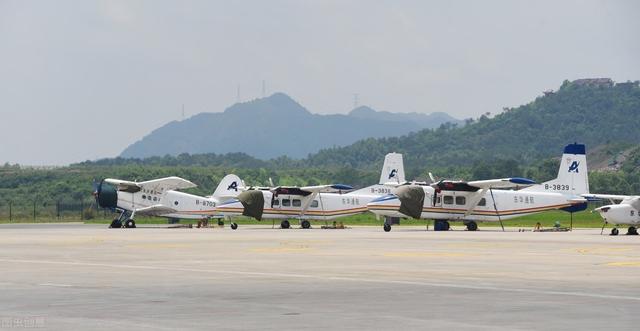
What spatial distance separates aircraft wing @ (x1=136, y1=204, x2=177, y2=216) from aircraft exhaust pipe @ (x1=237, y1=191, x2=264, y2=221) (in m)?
4.64

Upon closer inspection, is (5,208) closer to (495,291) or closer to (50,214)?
(50,214)

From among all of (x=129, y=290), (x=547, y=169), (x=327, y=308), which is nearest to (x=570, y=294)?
(x=327, y=308)

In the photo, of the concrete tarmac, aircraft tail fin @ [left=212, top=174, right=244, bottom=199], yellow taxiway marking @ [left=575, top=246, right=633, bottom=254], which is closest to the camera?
the concrete tarmac

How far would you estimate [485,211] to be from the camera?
6969 centimetres

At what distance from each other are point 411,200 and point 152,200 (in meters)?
17.4

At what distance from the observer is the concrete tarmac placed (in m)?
17.8

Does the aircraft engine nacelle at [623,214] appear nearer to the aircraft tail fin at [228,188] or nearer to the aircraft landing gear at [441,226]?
the aircraft landing gear at [441,226]

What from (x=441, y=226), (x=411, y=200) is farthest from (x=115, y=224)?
(x=441, y=226)

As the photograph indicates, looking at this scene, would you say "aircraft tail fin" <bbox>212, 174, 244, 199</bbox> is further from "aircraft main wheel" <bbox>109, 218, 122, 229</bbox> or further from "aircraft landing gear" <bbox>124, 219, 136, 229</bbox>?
"aircraft main wheel" <bbox>109, 218, 122, 229</bbox>

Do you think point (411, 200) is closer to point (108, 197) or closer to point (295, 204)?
point (295, 204)

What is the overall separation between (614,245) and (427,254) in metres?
9.55

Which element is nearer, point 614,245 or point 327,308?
point 327,308

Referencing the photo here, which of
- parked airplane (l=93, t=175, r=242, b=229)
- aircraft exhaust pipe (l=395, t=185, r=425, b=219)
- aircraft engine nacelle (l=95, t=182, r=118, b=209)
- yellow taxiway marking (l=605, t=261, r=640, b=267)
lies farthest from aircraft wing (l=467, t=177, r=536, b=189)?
yellow taxiway marking (l=605, t=261, r=640, b=267)

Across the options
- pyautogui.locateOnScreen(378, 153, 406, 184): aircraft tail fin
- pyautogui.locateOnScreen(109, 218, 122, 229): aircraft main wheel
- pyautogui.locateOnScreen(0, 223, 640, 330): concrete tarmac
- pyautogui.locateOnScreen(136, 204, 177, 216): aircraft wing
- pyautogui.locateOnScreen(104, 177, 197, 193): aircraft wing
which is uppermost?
pyautogui.locateOnScreen(378, 153, 406, 184): aircraft tail fin
